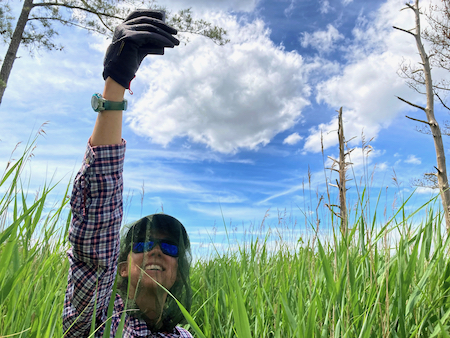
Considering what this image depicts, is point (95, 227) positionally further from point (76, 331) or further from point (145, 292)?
point (145, 292)

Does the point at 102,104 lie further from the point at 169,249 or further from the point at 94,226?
the point at 169,249

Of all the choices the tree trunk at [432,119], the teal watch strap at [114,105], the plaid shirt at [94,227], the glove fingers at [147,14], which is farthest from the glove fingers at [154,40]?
the tree trunk at [432,119]

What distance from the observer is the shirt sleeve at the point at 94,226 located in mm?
1396

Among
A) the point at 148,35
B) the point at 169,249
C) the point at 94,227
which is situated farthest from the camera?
the point at 169,249

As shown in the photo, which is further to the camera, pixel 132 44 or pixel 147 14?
pixel 147 14

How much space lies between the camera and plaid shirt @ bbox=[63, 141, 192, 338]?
140 cm

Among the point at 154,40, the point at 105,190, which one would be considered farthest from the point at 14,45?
the point at 105,190

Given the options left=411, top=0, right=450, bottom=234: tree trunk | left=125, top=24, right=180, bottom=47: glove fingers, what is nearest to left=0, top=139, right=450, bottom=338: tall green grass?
left=125, top=24, right=180, bottom=47: glove fingers

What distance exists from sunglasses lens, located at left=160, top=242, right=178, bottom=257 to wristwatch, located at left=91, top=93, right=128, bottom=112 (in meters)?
1.32

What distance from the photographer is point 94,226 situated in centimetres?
140

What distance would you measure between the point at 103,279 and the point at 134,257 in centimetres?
78

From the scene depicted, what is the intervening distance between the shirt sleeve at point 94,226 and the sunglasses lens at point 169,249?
0.91 metres

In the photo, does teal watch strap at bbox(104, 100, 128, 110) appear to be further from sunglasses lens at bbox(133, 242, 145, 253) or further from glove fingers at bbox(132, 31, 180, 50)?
sunglasses lens at bbox(133, 242, 145, 253)

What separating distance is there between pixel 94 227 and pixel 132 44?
0.91 metres
